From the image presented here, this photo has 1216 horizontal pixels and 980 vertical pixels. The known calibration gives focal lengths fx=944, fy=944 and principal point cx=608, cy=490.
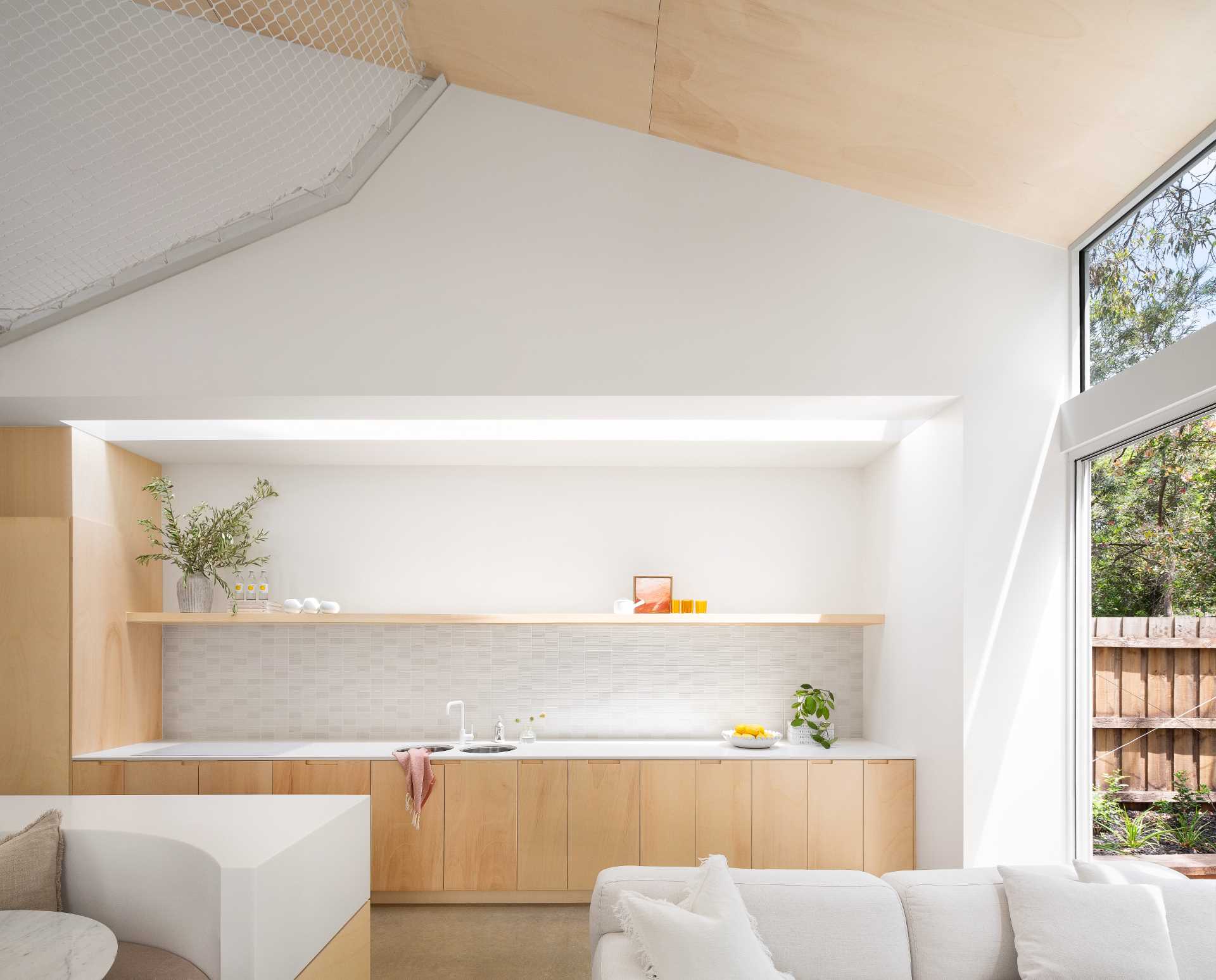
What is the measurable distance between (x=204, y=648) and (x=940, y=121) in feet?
15.3

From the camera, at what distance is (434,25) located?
3.79 meters

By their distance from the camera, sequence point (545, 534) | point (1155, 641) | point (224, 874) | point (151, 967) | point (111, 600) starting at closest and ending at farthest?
point (224, 874) → point (151, 967) → point (1155, 641) → point (111, 600) → point (545, 534)

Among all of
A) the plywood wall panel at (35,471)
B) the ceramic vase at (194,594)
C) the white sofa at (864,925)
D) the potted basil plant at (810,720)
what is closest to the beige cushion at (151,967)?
the white sofa at (864,925)

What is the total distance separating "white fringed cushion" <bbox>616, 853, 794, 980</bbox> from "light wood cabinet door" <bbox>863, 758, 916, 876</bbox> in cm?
224

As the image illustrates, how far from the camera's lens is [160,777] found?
15.3 ft

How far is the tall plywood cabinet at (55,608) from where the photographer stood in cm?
447

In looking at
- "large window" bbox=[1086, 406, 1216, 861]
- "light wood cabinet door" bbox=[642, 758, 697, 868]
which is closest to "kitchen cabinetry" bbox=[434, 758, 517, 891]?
"light wood cabinet door" bbox=[642, 758, 697, 868]

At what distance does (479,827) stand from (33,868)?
2.42 meters

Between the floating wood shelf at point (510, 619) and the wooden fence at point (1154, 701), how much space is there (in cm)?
147

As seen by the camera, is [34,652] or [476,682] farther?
[476,682]

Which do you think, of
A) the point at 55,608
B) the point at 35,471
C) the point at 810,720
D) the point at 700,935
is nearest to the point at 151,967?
the point at 700,935

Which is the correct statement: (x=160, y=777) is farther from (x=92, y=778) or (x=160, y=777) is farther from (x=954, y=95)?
(x=954, y=95)

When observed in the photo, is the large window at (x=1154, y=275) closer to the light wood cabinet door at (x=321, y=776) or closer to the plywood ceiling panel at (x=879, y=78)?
the plywood ceiling panel at (x=879, y=78)

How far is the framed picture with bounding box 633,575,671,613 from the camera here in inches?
214
